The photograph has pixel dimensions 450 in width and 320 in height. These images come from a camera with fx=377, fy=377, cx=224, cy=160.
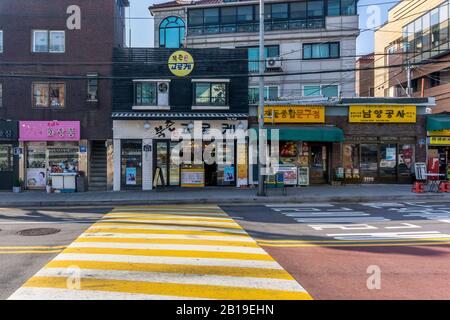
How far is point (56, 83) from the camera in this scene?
20.6m

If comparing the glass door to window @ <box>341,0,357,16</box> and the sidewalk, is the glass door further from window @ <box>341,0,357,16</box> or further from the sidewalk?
window @ <box>341,0,357,16</box>

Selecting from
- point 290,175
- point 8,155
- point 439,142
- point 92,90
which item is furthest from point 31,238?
point 439,142

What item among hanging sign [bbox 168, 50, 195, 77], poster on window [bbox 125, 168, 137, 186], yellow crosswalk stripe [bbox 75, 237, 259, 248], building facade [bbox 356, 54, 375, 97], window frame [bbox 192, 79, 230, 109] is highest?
building facade [bbox 356, 54, 375, 97]

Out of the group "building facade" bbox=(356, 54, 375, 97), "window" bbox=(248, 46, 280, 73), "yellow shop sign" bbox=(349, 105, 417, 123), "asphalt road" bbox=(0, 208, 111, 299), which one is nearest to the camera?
"asphalt road" bbox=(0, 208, 111, 299)

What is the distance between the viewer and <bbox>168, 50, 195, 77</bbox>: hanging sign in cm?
2062

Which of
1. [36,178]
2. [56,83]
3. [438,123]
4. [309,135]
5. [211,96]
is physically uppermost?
[56,83]

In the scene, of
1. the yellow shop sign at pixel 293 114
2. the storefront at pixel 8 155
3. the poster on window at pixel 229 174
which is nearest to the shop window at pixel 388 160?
the yellow shop sign at pixel 293 114

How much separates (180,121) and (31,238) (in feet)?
41.0

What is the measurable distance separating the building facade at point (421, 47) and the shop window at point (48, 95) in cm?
1952

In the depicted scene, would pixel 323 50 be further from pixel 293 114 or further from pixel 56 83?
pixel 56 83

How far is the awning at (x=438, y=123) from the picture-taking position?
67.1 ft

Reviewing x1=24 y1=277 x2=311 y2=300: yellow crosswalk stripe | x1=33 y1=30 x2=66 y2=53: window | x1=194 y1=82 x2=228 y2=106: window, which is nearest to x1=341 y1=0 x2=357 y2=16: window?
x1=194 y1=82 x2=228 y2=106: window

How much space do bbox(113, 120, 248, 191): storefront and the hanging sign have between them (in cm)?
276

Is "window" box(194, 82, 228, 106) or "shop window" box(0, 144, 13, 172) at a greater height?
"window" box(194, 82, 228, 106)
